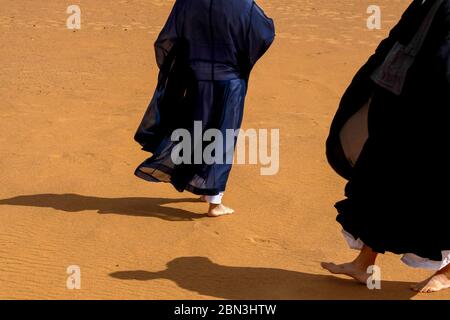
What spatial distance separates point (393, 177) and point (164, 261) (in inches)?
70.6

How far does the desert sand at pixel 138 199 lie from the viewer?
18.7 ft

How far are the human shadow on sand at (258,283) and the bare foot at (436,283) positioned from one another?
0.30 ft

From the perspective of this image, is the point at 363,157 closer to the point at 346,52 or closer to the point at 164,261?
the point at 164,261

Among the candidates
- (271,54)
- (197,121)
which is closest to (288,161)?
(197,121)

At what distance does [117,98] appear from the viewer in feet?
35.5

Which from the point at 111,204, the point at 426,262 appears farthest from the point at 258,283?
the point at 111,204

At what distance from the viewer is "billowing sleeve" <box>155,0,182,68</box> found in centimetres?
658

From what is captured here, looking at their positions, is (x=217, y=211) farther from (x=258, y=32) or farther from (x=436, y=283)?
(x=436, y=283)

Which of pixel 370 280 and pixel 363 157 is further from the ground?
pixel 363 157

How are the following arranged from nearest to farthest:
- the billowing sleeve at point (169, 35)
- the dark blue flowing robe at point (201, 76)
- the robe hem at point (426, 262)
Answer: the robe hem at point (426, 262)
the dark blue flowing robe at point (201, 76)
the billowing sleeve at point (169, 35)

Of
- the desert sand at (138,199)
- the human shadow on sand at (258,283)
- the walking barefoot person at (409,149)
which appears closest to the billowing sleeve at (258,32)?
the desert sand at (138,199)

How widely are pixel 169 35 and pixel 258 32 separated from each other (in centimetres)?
69

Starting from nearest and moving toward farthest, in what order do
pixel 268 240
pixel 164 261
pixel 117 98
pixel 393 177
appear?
pixel 393 177 < pixel 164 261 < pixel 268 240 < pixel 117 98

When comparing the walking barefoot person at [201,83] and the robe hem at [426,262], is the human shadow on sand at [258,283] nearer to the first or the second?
the robe hem at [426,262]
